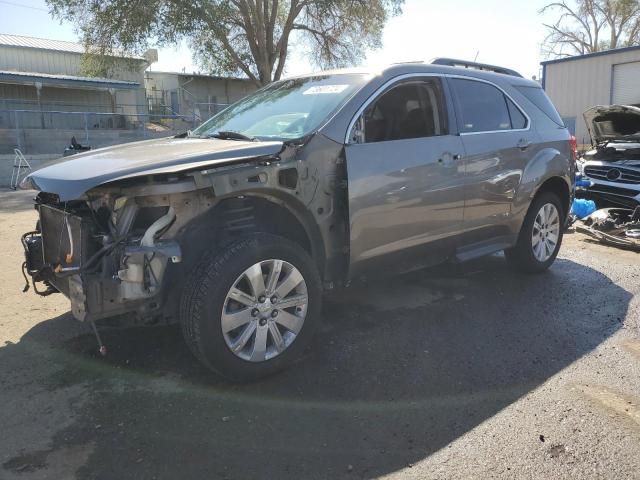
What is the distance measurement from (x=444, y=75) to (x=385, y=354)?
94.6 inches

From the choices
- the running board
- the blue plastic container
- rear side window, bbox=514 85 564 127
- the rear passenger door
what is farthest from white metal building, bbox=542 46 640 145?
the running board

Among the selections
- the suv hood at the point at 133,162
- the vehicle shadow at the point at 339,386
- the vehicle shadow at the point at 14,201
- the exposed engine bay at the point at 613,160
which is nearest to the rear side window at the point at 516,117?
the vehicle shadow at the point at 339,386

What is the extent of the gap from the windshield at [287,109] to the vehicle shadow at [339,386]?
62.7 inches

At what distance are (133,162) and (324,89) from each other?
1693 mm

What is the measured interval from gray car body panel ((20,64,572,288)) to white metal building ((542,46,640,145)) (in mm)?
21662

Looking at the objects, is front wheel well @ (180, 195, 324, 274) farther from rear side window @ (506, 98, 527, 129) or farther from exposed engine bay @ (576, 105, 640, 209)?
exposed engine bay @ (576, 105, 640, 209)

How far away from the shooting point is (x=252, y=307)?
3266mm

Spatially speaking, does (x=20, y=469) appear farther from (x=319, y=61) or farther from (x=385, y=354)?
(x=319, y=61)

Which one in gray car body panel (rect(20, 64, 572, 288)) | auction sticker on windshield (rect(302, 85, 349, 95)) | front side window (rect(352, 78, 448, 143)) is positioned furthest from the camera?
auction sticker on windshield (rect(302, 85, 349, 95))

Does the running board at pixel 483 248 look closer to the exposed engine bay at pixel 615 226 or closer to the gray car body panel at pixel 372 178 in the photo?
the gray car body panel at pixel 372 178

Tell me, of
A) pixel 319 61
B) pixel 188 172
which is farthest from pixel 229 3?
pixel 188 172

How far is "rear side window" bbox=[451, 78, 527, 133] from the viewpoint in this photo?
4641mm

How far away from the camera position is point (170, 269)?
3162 millimetres

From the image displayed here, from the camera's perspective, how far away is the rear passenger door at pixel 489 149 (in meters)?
4.62
